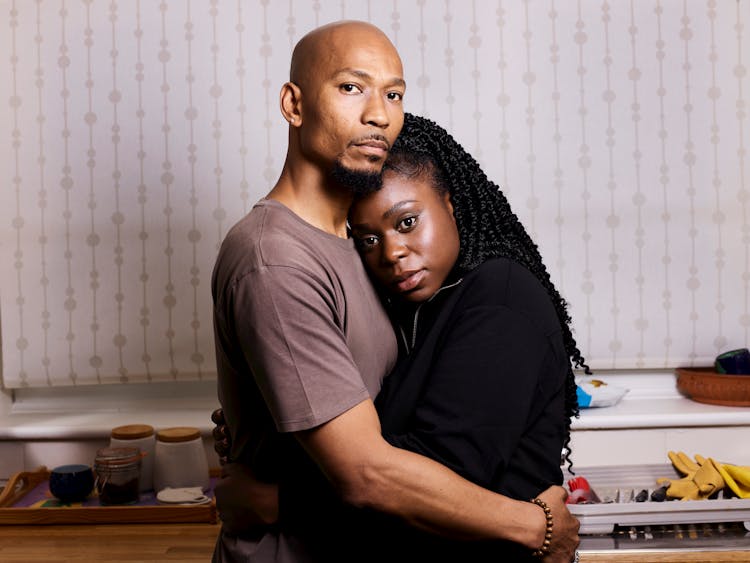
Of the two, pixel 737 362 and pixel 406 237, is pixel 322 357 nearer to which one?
pixel 406 237

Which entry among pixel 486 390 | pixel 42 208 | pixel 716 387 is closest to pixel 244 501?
pixel 486 390

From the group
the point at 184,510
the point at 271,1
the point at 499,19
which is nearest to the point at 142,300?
the point at 184,510

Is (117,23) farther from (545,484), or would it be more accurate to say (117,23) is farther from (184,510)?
(545,484)

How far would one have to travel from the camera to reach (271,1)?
2.46m

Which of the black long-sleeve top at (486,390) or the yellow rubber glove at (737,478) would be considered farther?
the yellow rubber glove at (737,478)

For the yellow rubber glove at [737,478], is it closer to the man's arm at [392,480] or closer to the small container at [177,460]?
the man's arm at [392,480]

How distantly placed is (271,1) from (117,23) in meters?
0.47

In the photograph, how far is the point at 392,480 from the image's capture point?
1037mm

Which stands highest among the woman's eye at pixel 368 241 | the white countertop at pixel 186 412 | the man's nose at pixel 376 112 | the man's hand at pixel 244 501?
the man's nose at pixel 376 112

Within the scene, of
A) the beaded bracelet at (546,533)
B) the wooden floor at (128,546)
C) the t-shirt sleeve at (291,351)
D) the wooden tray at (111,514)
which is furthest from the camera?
the wooden tray at (111,514)

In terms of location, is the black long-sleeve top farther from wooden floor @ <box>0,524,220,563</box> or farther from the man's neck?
wooden floor @ <box>0,524,220,563</box>

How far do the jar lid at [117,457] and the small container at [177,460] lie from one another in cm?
7

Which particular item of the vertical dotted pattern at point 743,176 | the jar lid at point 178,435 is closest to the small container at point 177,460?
the jar lid at point 178,435

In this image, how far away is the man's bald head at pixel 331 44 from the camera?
1194 millimetres
